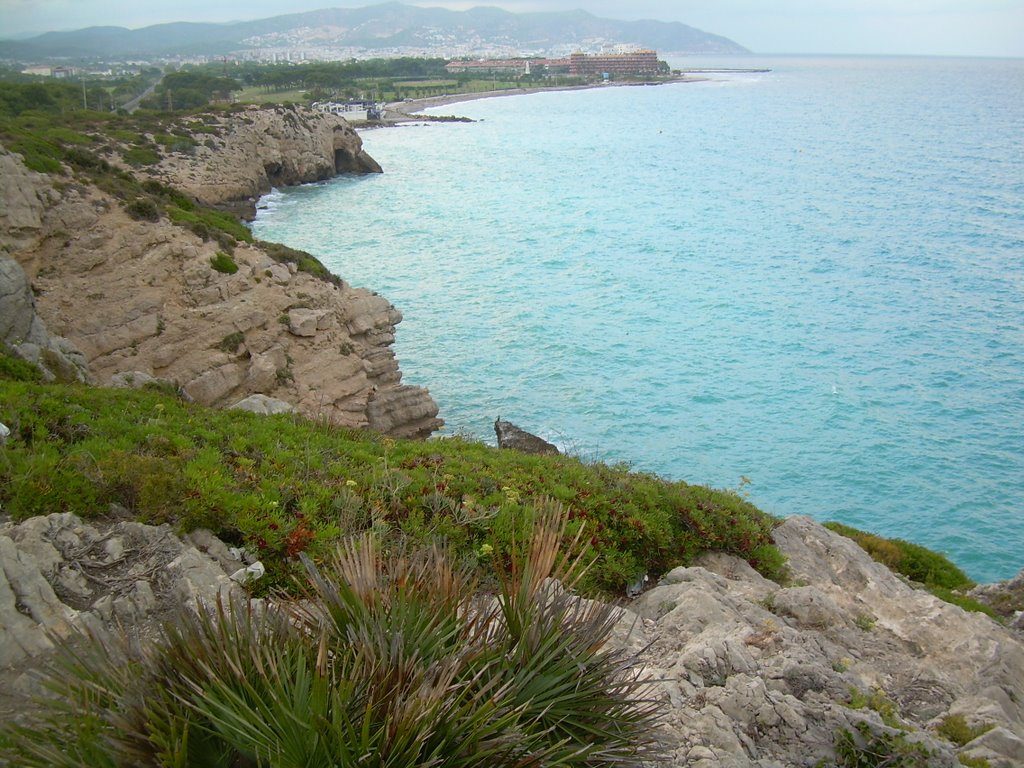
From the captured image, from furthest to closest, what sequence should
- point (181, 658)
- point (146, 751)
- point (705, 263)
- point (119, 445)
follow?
1. point (705, 263)
2. point (119, 445)
3. point (181, 658)
4. point (146, 751)

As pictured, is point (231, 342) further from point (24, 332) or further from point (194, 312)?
point (24, 332)

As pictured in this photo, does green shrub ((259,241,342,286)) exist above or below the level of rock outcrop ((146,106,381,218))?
below

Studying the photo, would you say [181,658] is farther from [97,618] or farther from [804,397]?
[804,397]

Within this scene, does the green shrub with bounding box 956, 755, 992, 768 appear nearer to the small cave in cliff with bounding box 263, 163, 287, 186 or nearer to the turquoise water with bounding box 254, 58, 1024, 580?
the turquoise water with bounding box 254, 58, 1024, 580

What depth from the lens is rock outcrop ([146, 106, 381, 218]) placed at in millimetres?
52719

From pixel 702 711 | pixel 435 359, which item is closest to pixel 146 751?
pixel 702 711

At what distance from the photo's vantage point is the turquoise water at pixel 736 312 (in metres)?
26.0

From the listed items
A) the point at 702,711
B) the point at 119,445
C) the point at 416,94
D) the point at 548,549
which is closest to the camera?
the point at 548,549

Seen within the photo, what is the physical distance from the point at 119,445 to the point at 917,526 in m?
22.9

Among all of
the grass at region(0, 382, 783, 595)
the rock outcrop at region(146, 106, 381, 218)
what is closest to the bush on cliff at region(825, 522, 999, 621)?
the grass at region(0, 382, 783, 595)

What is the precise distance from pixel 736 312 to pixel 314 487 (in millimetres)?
34981

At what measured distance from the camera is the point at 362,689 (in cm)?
421

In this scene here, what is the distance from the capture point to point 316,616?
16.5 feet

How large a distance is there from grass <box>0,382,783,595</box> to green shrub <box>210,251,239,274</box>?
1297cm
